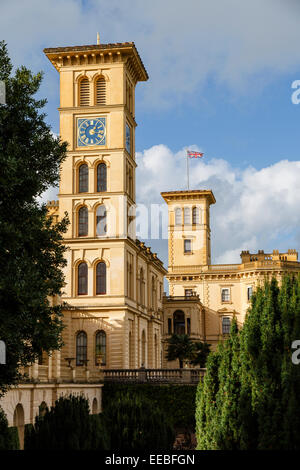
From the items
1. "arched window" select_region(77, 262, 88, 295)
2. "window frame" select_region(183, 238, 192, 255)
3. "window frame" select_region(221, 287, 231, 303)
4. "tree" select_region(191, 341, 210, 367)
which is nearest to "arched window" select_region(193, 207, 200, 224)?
"window frame" select_region(183, 238, 192, 255)

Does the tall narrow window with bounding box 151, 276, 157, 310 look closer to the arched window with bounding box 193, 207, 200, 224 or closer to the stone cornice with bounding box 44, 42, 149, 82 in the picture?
the stone cornice with bounding box 44, 42, 149, 82

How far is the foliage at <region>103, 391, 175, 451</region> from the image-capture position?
2684cm

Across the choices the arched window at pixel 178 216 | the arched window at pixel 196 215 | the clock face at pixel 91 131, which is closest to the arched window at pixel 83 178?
the clock face at pixel 91 131

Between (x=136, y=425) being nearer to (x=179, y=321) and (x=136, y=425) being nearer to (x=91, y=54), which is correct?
(x=91, y=54)

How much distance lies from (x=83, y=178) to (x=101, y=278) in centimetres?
825

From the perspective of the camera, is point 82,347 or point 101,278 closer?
point 82,347

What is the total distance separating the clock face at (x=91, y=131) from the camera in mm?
55812

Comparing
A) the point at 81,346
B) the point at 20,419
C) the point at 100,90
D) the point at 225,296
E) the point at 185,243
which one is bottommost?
the point at 20,419

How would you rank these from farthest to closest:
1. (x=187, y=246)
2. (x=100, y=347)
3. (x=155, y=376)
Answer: (x=187, y=246) < (x=100, y=347) < (x=155, y=376)

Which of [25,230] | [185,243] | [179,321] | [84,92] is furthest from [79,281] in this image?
[185,243]

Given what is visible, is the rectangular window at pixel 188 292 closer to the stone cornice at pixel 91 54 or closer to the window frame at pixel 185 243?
the window frame at pixel 185 243

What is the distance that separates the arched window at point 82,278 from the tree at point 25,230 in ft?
98.4


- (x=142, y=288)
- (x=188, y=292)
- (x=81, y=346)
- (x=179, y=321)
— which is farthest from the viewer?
(x=188, y=292)

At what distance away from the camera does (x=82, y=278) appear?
177 ft
